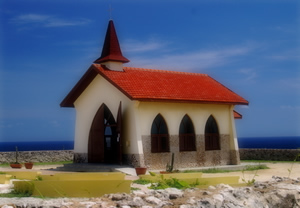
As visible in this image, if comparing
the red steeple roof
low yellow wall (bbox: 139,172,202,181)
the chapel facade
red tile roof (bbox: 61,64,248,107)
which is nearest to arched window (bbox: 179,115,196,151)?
the chapel facade

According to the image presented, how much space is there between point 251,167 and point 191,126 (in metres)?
4.03

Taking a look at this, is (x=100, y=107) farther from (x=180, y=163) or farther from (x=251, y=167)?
(x=251, y=167)

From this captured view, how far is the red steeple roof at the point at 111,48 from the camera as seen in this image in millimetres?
23422

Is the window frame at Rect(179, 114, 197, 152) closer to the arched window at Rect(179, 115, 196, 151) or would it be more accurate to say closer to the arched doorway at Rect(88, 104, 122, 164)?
the arched window at Rect(179, 115, 196, 151)

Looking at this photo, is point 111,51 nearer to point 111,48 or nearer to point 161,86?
point 111,48

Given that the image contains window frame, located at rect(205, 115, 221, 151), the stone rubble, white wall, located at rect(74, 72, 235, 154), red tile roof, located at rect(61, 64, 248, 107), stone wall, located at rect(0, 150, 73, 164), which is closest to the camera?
the stone rubble

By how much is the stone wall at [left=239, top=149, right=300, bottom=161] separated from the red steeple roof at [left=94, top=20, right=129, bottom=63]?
13290 millimetres

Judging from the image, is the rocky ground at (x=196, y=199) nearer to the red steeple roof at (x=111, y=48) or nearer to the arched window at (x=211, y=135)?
the arched window at (x=211, y=135)

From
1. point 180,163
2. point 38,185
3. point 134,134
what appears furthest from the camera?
point 180,163

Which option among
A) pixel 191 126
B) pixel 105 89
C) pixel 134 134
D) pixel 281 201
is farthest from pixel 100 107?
pixel 281 201

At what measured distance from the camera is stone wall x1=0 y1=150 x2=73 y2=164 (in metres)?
30.2

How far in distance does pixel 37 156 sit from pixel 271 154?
54.9 ft

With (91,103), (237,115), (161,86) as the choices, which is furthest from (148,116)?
(237,115)

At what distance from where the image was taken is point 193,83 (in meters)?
25.3
